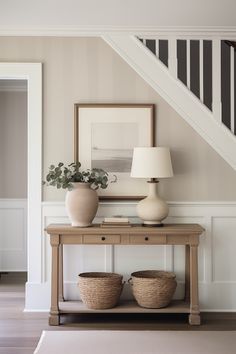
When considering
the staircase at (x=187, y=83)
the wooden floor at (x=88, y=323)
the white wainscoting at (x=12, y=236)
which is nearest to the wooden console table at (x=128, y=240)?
the wooden floor at (x=88, y=323)

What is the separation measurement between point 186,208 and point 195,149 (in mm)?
510

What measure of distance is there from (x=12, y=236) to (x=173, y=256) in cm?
259

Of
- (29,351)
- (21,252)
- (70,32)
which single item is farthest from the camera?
(21,252)

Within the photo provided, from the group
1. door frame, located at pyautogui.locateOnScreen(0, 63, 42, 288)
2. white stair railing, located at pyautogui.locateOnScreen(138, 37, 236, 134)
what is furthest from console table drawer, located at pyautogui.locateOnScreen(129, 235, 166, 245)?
white stair railing, located at pyautogui.locateOnScreen(138, 37, 236, 134)

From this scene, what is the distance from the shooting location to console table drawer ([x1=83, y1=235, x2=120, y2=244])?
4.38m

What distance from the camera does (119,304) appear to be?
459 cm

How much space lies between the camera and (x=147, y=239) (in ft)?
14.4

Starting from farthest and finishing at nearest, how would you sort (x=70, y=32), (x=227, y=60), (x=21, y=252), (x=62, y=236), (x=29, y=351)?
(x=21, y=252)
(x=227, y=60)
(x=70, y=32)
(x=62, y=236)
(x=29, y=351)

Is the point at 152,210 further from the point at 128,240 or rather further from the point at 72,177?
the point at 72,177

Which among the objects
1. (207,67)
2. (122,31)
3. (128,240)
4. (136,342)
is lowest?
(136,342)

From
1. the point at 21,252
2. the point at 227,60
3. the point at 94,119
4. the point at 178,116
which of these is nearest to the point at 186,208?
the point at 178,116

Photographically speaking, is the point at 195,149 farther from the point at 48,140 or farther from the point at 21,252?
the point at 21,252

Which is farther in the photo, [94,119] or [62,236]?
[94,119]

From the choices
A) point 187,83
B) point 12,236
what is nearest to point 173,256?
A: point 187,83
